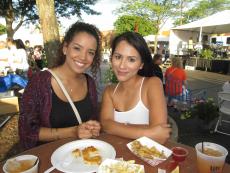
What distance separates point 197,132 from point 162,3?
2596cm

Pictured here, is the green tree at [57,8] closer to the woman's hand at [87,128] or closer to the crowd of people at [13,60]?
the crowd of people at [13,60]

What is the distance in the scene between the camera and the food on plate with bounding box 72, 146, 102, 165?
166 cm

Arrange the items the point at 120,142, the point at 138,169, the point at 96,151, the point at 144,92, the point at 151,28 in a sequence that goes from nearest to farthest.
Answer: the point at 138,169 → the point at 96,151 → the point at 120,142 → the point at 144,92 → the point at 151,28

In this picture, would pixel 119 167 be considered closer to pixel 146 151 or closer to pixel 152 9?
pixel 146 151

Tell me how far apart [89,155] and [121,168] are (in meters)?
0.43

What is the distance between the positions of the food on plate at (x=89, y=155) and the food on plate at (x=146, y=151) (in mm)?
251

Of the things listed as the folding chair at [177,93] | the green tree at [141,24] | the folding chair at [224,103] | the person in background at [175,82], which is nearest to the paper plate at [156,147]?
the folding chair at [224,103]

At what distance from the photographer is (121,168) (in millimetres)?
1373

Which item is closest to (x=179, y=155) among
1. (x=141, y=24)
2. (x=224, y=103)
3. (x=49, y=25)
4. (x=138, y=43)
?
(x=138, y=43)

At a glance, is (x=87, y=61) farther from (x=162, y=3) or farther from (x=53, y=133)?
(x=162, y=3)

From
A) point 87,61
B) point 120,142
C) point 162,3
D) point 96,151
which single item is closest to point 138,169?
point 96,151

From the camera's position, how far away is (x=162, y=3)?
28.9 m

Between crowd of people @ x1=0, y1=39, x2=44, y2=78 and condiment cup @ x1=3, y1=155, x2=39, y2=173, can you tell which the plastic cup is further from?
crowd of people @ x1=0, y1=39, x2=44, y2=78

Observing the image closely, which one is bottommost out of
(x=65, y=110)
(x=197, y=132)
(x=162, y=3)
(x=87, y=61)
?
(x=197, y=132)
